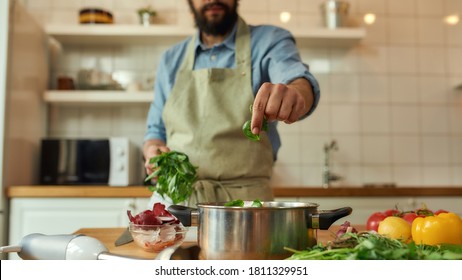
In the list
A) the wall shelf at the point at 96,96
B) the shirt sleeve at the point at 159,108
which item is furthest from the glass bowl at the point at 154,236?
the wall shelf at the point at 96,96

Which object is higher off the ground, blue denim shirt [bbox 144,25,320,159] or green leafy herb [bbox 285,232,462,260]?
blue denim shirt [bbox 144,25,320,159]

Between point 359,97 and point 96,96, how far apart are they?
4.67ft

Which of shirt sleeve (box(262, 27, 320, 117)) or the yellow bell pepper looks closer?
the yellow bell pepper

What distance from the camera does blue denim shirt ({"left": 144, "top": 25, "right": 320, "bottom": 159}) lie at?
1.26 metres

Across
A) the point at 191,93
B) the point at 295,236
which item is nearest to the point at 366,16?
the point at 191,93

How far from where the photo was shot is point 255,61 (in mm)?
1398

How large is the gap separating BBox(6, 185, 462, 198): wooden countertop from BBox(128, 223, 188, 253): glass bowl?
3.69 feet

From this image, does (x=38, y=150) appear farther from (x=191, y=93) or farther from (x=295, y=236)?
(x=295, y=236)

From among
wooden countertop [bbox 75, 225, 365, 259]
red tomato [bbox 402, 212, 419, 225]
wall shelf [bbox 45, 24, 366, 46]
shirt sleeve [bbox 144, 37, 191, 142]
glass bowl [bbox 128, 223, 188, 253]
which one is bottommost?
wooden countertop [bbox 75, 225, 365, 259]

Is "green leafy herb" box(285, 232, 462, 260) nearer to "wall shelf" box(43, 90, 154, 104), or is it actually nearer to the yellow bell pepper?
the yellow bell pepper

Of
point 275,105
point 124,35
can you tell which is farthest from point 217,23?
point 124,35

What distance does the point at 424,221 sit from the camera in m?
0.82

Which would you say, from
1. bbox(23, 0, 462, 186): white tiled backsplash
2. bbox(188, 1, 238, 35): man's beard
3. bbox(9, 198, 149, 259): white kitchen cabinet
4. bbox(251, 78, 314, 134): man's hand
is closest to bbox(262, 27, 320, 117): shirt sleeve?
bbox(188, 1, 238, 35): man's beard

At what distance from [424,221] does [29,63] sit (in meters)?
1.99
